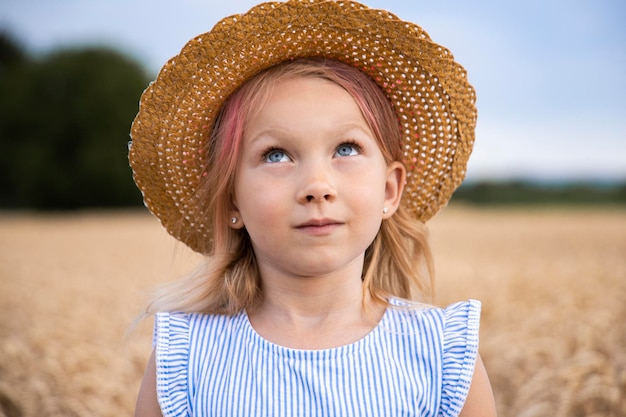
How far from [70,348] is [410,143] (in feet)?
9.42

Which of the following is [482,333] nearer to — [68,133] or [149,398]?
[149,398]

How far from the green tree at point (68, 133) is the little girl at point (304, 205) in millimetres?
33266

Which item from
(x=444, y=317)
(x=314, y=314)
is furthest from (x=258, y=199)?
(x=444, y=317)

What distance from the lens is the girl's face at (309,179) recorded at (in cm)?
194

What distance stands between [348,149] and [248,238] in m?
0.65

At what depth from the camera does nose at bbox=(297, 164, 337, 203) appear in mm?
1896

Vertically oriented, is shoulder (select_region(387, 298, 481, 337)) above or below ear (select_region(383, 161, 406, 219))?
below

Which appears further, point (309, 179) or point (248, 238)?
point (248, 238)

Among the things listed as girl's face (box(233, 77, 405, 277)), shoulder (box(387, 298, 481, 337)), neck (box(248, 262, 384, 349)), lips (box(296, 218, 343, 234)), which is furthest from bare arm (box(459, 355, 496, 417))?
lips (box(296, 218, 343, 234))

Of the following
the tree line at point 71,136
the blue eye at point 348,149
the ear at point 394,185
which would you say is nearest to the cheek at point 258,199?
the blue eye at point 348,149

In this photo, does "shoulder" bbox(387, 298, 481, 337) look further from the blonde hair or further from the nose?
the nose

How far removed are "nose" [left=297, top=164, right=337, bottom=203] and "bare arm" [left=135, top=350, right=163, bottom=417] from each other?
2.84 feet

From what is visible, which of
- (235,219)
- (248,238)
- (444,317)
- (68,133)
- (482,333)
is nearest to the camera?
(444,317)

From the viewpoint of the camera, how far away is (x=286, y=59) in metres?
2.18
